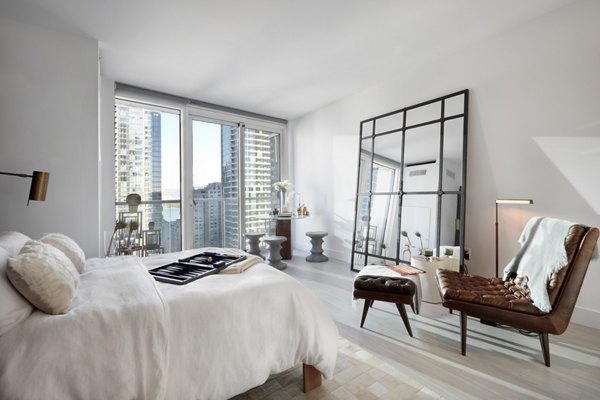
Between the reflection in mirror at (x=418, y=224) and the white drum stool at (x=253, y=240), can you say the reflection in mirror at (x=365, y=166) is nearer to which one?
the reflection in mirror at (x=418, y=224)

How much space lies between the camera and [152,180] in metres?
4.34

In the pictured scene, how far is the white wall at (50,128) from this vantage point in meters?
2.51

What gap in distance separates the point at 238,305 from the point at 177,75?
3.44m

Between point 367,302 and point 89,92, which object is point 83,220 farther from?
point 367,302

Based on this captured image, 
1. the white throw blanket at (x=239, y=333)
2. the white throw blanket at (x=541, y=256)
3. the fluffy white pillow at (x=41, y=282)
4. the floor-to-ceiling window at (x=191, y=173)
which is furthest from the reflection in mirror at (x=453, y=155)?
the fluffy white pillow at (x=41, y=282)

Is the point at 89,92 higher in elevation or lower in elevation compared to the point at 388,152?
higher

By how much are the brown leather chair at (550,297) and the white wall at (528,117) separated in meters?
0.86

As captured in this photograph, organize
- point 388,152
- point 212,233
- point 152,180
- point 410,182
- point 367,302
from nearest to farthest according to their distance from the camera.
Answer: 1. point 367,302
2. point 410,182
3. point 388,152
4. point 152,180
5. point 212,233

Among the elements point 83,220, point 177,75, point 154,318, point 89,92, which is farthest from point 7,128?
point 154,318

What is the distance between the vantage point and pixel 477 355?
6.47ft

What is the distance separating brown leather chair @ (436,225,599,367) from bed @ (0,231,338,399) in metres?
1.04

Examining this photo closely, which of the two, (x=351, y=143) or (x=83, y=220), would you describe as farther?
(x=351, y=143)

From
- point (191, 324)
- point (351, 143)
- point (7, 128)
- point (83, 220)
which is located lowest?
point (191, 324)

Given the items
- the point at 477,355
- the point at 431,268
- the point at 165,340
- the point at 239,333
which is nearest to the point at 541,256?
the point at 477,355
